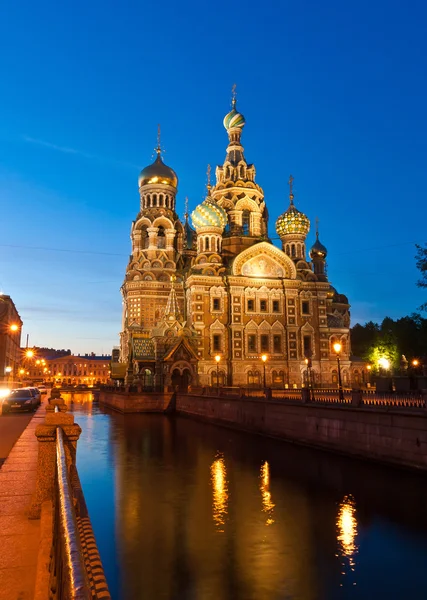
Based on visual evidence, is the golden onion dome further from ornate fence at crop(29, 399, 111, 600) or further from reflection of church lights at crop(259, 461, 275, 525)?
ornate fence at crop(29, 399, 111, 600)

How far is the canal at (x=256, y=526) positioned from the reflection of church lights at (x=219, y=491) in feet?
0.12

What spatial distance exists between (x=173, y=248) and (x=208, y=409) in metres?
29.7

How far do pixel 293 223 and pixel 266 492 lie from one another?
45514 millimetres

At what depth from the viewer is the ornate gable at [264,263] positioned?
54156 millimetres

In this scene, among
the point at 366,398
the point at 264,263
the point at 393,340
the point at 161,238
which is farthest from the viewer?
the point at 393,340

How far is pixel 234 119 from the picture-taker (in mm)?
65812

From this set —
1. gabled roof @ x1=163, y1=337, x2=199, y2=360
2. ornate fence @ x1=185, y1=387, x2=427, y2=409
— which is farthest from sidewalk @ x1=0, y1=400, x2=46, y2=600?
gabled roof @ x1=163, y1=337, x2=199, y2=360

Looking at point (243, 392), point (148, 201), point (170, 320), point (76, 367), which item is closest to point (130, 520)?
point (243, 392)

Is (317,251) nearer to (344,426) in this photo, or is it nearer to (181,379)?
(181,379)

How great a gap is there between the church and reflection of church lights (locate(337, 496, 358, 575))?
31518 mm

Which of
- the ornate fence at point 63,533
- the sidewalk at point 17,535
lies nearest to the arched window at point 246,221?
the sidewalk at point 17,535

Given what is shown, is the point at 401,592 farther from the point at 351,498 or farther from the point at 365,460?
the point at 365,460

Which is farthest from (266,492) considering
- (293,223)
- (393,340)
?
(393,340)

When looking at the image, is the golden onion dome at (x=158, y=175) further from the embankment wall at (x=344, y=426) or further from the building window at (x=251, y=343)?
the embankment wall at (x=344, y=426)
